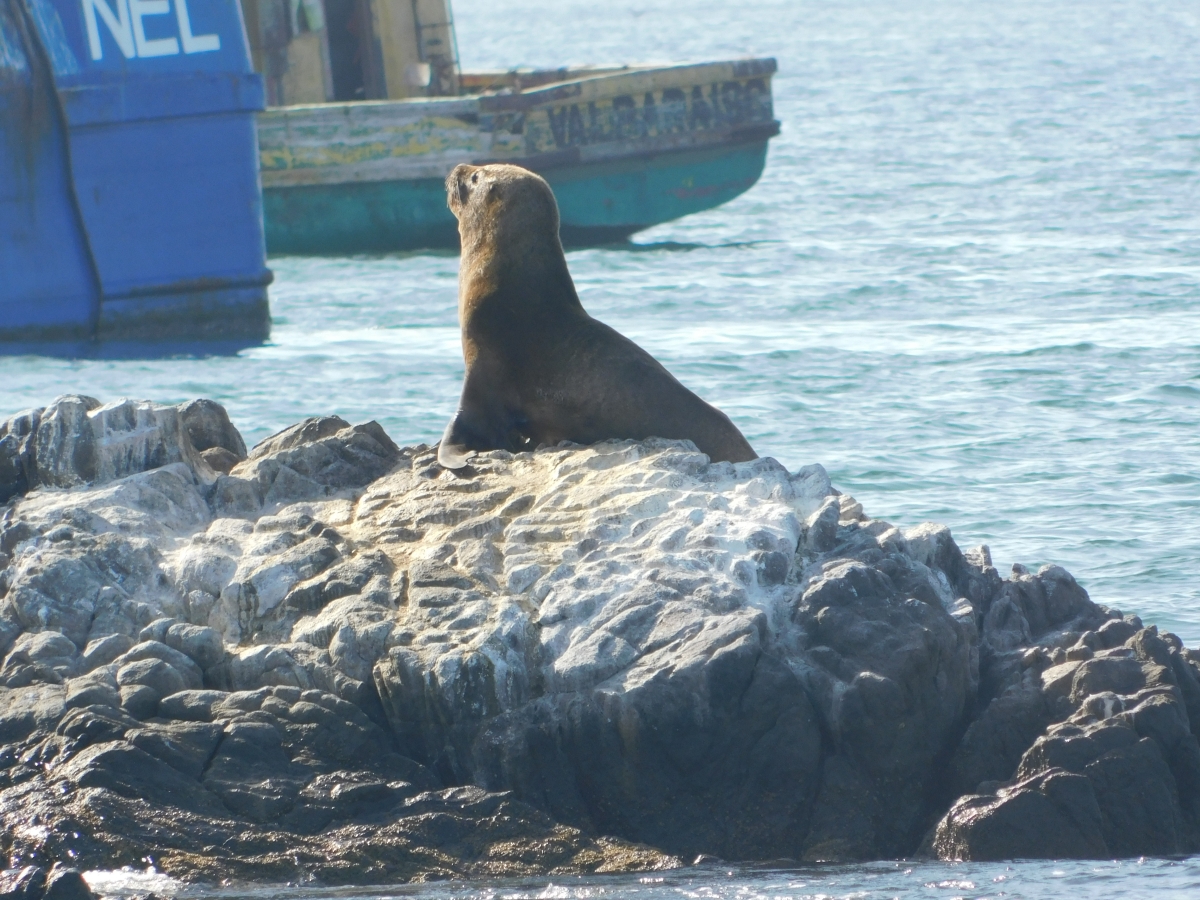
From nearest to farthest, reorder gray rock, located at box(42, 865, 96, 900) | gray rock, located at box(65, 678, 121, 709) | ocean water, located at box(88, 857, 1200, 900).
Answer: gray rock, located at box(42, 865, 96, 900) < ocean water, located at box(88, 857, 1200, 900) < gray rock, located at box(65, 678, 121, 709)

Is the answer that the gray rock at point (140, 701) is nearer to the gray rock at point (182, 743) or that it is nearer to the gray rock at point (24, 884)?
A: the gray rock at point (182, 743)

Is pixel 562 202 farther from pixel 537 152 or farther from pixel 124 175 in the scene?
pixel 124 175

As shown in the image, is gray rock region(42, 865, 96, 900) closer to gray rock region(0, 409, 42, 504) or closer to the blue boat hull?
gray rock region(0, 409, 42, 504)

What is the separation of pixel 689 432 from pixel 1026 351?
8400 mm

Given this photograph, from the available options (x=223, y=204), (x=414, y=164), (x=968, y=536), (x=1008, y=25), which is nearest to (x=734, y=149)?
(x=414, y=164)

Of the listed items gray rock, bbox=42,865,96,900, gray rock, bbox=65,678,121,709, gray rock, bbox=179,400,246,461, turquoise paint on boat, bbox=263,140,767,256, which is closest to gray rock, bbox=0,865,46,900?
gray rock, bbox=42,865,96,900

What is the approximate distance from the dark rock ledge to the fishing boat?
12.7 m

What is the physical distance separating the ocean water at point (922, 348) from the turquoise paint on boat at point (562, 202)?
384 millimetres

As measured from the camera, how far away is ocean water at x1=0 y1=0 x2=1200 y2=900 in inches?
364

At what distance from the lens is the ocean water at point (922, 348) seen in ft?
30.3

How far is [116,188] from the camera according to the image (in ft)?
45.3

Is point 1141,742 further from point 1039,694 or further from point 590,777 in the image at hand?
point 590,777

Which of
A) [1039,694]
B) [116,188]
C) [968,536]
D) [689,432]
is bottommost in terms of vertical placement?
[968,536]

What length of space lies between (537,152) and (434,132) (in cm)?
107
